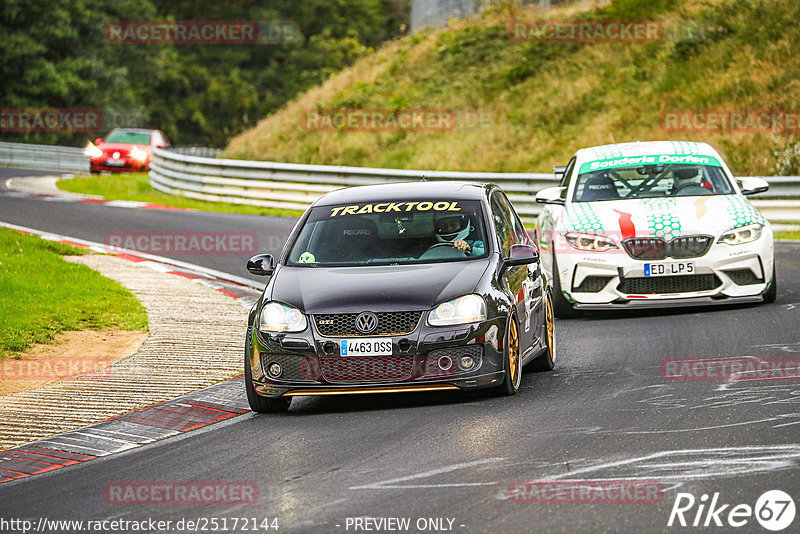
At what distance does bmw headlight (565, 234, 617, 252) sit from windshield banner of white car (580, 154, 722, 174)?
1.35 metres

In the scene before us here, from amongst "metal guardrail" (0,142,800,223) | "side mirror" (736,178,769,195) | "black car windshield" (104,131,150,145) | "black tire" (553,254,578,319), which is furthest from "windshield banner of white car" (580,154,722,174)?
"black car windshield" (104,131,150,145)

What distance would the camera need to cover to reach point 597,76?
33094 mm

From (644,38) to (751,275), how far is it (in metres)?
22.6

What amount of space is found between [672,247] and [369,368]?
482cm

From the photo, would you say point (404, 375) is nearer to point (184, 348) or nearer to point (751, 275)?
point (184, 348)

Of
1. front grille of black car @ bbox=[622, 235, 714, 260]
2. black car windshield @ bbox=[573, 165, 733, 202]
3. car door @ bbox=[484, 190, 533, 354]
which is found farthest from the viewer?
black car windshield @ bbox=[573, 165, 733, 202]

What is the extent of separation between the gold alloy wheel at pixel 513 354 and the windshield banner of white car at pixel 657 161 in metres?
5.21

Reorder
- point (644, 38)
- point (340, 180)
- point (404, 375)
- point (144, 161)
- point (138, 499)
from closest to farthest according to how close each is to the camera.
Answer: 1. point (138, 499)
2. point (404, 375)
3. point (340, 180)
4. point (644, 38)
5. point (144, 161)

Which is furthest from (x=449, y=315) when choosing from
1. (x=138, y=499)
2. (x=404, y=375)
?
(x=138, y=499)

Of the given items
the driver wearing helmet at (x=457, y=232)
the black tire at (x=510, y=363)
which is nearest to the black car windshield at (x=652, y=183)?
the driver wearing helmet at (x=457, y=232)

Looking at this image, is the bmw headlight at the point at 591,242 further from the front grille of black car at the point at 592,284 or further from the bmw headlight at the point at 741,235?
the bmw headlight at the point at 741,235

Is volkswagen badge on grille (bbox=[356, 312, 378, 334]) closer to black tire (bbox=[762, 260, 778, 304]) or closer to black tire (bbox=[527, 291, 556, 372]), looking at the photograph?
black tire (bbox=[527, 291, 556, 372])

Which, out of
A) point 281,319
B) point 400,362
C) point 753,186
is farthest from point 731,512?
point 753,186

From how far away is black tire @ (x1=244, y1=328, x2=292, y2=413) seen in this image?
8.87 meters
